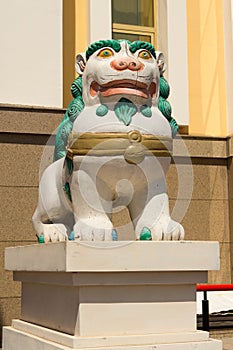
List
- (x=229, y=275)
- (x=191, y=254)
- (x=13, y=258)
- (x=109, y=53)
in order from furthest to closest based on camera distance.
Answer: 1. (x=229, y=275)
2. (x=13, y=258)
3. (x=109, y=53)
4. (x=191, y=254)

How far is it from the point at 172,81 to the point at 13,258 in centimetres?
386

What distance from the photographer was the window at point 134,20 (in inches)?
293

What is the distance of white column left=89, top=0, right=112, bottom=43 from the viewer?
21.9ft

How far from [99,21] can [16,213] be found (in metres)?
2.44

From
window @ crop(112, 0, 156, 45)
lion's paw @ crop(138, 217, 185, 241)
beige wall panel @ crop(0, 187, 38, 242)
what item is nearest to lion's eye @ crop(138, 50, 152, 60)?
lion's paw @ crop(138, 217, 185, 241)

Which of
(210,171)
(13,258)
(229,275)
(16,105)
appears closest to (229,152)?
(210,171)

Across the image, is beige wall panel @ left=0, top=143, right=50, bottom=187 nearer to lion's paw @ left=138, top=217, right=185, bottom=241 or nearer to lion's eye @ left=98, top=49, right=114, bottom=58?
lion's eye @ left=98, top=49, right=114, bottom=58

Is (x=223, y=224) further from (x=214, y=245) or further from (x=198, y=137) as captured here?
(x=214, y=245)

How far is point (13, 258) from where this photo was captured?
373 centimetres

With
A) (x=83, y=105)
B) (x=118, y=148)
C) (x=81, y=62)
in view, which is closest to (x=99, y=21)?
(x=81, y=62)

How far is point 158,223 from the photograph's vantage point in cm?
306

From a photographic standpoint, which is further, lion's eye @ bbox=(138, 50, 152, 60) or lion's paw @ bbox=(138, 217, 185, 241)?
lion's eye @ bbox=(138, 50, 152, 60)

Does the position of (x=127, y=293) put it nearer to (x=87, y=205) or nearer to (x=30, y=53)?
(x=87, y=205)

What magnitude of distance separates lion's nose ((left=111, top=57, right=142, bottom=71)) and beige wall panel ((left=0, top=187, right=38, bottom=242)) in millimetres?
3117
